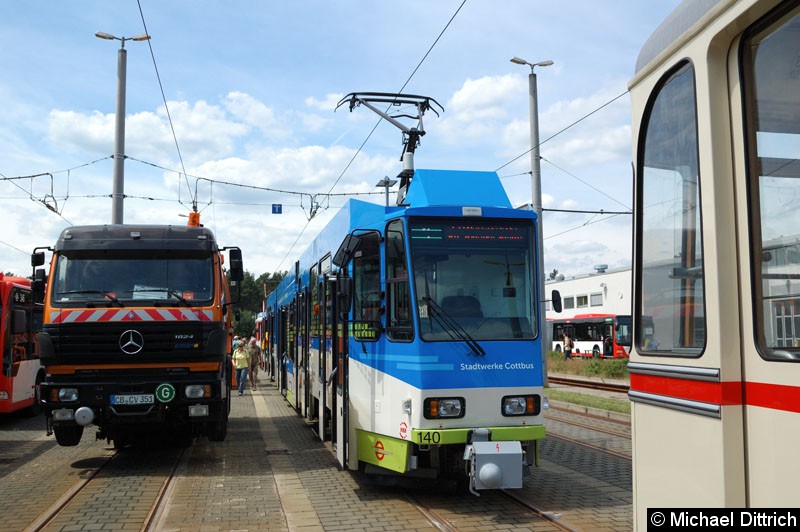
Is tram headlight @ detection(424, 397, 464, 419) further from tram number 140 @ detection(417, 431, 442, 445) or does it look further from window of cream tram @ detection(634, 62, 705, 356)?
window of cream tram @ detection(634, 62, 705, 356)

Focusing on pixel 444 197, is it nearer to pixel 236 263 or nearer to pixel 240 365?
pixel 236 263

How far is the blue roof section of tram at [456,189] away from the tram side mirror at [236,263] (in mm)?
3520

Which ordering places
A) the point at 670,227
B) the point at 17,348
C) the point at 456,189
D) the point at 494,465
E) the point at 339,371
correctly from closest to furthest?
1. the point at 670,227
2. the point at 494,465
3. the point at 456,189
4. the point at 339,371
5. the point at 17,348

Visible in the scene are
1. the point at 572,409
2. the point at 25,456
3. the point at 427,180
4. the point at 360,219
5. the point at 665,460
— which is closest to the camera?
the point at 665,460

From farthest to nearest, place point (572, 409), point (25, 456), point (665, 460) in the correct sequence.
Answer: point (572, 409)
point (25, 456)
point (665, 460)

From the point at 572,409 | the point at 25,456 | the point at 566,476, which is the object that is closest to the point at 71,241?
the point at 25,456

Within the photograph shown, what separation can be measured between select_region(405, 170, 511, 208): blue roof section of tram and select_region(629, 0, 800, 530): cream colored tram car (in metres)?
4.30

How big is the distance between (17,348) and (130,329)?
22.4 ft

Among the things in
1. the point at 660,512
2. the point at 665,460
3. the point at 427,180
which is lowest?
the point at 660,512

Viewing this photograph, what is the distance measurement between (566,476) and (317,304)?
14.0 feet

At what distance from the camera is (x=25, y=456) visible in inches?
405

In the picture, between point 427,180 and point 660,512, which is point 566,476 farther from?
point 660,512

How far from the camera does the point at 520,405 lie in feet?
22.7

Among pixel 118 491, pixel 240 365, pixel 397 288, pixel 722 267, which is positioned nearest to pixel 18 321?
pixel 118 491
